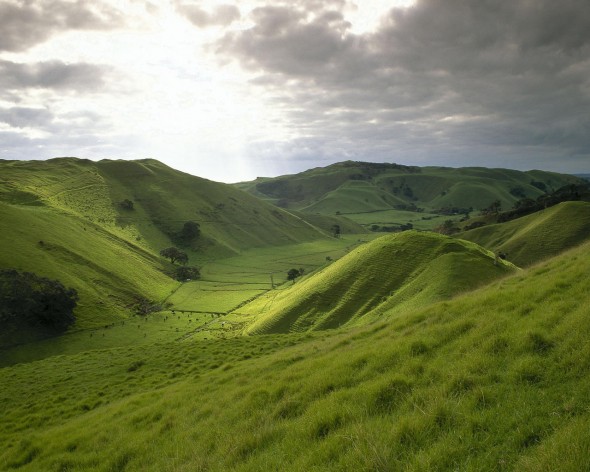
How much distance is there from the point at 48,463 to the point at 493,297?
2220 cm

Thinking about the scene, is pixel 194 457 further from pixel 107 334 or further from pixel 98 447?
pixel 107 334

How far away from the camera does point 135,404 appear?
22312 mm

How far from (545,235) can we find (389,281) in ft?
249

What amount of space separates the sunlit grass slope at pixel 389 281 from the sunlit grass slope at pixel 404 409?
23.3 m

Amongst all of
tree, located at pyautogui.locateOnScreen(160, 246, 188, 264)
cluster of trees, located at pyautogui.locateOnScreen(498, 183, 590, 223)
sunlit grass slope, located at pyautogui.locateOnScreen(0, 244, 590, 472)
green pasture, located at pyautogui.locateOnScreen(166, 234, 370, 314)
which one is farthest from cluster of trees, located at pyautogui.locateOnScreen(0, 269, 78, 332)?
cluster of trees, located at pyautogui.locateOnScreen(498, 183, 590, 223)

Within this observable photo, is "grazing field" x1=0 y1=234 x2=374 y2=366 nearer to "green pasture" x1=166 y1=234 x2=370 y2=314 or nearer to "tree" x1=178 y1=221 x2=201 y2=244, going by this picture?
"green pasture" x1=166 y1=234 x2=370 y2=314

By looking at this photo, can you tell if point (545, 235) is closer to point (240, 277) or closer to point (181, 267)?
point (240, 277)

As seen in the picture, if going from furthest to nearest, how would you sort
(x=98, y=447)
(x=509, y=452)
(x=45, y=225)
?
(x=45, y=225) < (x=98, y=447) < (x=509, y=452)

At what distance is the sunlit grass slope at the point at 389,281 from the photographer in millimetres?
45438

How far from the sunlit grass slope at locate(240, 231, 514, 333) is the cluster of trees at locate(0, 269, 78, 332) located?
148ft

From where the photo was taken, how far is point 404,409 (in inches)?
392

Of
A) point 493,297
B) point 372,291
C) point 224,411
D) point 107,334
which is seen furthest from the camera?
point 107,334

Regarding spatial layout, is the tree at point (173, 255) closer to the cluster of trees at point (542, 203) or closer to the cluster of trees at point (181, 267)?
the cluster of trees at point (181, 267)

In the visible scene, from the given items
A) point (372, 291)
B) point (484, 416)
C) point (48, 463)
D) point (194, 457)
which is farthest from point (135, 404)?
point (372, 291)
